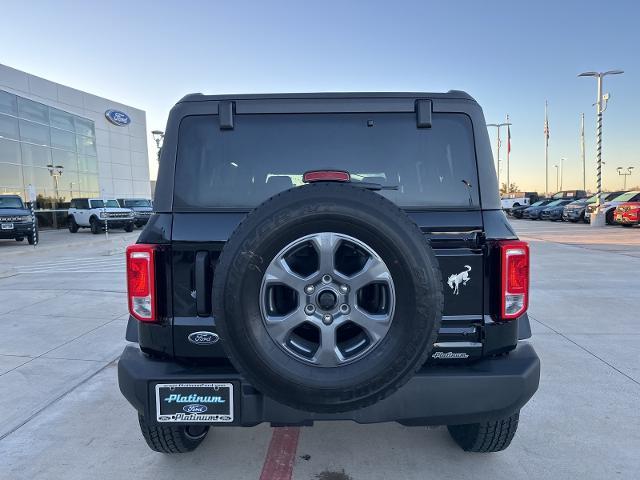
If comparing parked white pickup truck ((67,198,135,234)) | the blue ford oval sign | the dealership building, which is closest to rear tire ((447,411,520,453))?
the dealership building

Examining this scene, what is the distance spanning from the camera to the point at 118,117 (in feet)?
123

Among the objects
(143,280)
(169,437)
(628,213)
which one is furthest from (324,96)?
(628,213)

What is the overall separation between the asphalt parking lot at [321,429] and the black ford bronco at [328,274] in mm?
279

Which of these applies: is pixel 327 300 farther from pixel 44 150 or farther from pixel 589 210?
pixel 44 150

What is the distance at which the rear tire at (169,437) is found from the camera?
258 cm

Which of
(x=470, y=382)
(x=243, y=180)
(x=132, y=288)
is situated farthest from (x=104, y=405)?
(x=470, y=382)

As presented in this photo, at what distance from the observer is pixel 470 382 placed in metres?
2.06

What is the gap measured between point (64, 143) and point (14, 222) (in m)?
15.5

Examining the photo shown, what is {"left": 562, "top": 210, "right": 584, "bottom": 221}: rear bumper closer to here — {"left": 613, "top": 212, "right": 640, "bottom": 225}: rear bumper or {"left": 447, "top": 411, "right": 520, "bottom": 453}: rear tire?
{"left": 613, "top": 212, "right": 640, "bottom": 225}: rear bumper

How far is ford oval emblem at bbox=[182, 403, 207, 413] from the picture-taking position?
204cm

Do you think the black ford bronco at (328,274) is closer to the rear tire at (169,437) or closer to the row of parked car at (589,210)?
the rear tire at (169,437)

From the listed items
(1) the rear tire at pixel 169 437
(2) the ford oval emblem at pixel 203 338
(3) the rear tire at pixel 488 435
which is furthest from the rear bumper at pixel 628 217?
(2) the ford oval emblem at pixel 203 338

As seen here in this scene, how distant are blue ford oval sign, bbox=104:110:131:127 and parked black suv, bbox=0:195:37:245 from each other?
74.3 ft

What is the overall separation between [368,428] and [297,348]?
4.86ft
